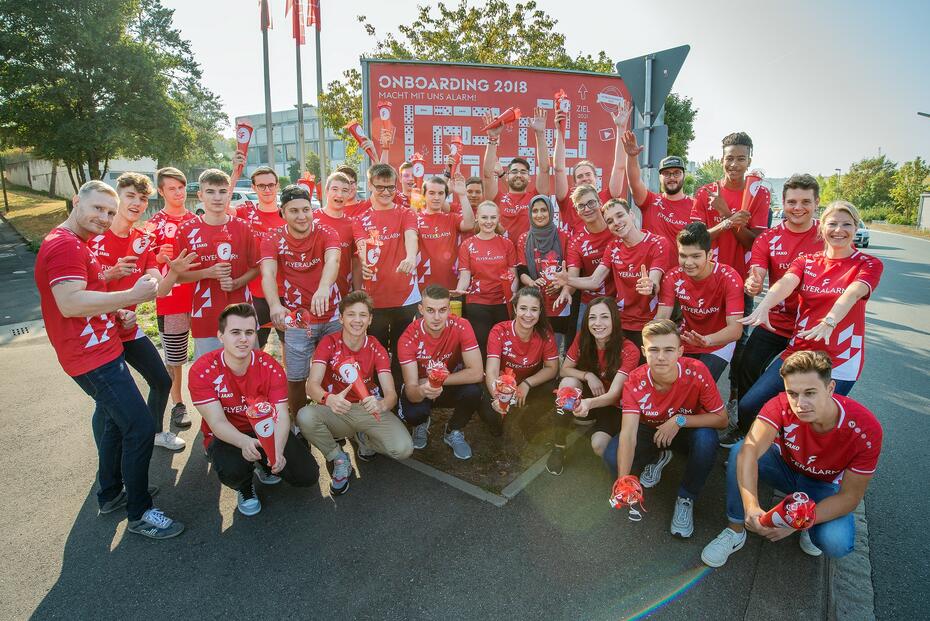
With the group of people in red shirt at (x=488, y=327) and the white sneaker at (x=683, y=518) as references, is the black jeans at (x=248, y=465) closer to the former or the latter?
the group of people in red shirt at (x=488, y=327)

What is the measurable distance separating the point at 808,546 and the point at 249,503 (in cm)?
373

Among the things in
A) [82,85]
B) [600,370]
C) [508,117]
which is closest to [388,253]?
[508,117]

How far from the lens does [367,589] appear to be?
2.81 metres

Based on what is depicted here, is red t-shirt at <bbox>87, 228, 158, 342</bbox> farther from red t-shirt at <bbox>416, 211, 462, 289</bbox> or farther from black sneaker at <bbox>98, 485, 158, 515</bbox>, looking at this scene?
red t-shirt at <bbox>416, 211, 462, 289</bbox>

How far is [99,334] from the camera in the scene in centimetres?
316

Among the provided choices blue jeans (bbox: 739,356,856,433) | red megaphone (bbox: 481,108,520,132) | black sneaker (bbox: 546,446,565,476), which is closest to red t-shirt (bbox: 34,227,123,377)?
black sneaker (bbox: 546,446,565,476)

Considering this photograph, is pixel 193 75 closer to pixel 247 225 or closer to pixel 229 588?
pixel 247 225

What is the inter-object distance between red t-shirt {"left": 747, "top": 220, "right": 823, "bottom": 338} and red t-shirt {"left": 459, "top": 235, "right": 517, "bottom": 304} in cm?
225

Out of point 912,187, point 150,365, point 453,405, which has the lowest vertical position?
point 453,405

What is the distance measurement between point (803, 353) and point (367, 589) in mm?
2837

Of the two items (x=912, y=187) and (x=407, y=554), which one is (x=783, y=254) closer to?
(x=407, y=554)

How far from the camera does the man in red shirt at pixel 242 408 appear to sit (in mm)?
3463

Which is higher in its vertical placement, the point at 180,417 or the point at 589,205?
the point at 589,205

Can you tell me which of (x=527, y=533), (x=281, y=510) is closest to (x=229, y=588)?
(x=281, y=510)
